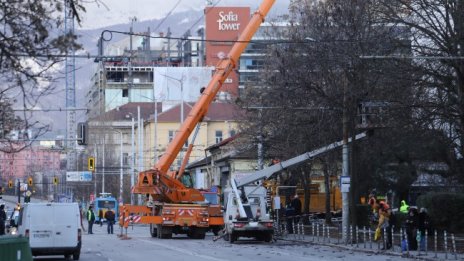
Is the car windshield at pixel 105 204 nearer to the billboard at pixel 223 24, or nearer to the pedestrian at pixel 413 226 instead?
the billboard at pixel 223 24

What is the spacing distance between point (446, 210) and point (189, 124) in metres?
13.5

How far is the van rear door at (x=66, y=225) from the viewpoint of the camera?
31.2m

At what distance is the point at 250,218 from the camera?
142 ft

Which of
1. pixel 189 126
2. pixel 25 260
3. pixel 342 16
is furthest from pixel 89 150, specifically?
pixel 25 260

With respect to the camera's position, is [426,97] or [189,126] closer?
[426,97]

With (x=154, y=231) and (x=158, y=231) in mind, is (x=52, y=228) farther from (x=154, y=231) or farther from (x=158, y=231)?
(x=154, y=231)

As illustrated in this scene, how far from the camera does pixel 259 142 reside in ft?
176

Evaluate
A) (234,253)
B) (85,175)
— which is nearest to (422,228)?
(234,253)

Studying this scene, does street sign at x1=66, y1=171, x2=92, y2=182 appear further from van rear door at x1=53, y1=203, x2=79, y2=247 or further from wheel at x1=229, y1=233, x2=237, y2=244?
van rear door at x1=53, y1=203, x2=79, y2=247

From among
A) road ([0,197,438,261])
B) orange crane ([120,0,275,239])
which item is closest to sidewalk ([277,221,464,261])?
road ([0,197,438,261])

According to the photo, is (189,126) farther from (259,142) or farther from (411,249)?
(411,249)

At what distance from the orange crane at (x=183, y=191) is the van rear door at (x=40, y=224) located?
14550 mm

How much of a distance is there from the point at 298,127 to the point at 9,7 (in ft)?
109

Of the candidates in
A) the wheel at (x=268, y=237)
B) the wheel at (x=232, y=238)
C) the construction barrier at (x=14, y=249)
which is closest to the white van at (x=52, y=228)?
the wheel at (x=232, y=238)
